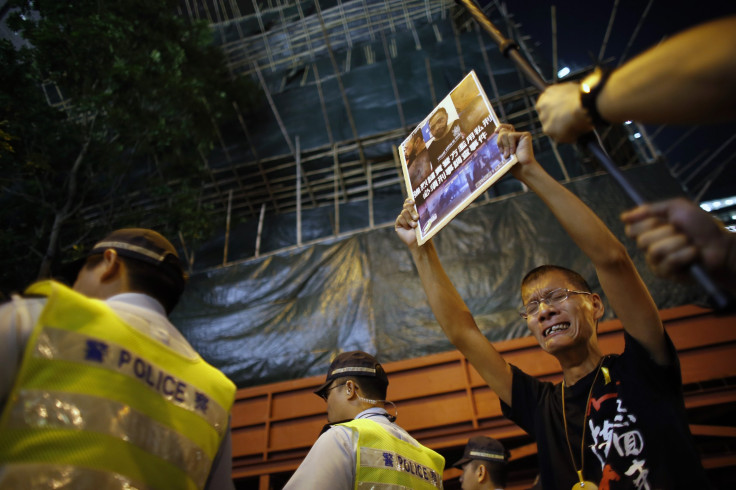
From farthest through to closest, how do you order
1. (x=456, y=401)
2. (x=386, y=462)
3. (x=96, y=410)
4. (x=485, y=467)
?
(x=456, y=401), (x=485, y=467), (x=386, y=462), (x=96, y=410)

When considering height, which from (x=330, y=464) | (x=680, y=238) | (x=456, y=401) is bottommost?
(x=330, y=464)

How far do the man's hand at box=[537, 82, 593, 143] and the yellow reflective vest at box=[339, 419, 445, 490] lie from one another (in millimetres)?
1613

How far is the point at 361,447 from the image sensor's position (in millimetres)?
2025

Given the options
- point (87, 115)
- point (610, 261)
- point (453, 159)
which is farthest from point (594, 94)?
point (87, 115)

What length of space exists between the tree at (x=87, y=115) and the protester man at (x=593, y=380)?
651cm

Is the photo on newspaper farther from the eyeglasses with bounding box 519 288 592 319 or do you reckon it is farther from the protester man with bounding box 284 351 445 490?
the protester man with bounding box 284 351 445 490

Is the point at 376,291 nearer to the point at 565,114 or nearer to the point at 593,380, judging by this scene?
the point at 593,380

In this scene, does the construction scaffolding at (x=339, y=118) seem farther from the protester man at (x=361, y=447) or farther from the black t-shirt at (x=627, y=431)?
the black t-shirt at (x=627, y=431)

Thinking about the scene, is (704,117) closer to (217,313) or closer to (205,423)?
(205,423)

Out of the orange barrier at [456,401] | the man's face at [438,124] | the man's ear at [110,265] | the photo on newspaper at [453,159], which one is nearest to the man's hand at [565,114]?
the photo on newspaper at [453,159]

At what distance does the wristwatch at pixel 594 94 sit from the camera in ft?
3.68

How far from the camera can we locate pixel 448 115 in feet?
7.48

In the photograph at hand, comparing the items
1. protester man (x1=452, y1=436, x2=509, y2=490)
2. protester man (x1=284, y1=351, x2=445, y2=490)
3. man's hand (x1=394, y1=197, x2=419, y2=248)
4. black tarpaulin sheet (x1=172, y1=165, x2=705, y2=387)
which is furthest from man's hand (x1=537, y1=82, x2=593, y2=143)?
black tarpaulin sheet (x1=172, y1=165, x2=705, y2=387)

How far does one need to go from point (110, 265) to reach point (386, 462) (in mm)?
1531
